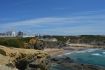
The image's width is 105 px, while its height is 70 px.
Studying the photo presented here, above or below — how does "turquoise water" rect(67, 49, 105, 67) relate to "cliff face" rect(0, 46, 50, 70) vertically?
below

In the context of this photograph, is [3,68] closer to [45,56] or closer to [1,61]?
[1,61]

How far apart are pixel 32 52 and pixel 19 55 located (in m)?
2.01

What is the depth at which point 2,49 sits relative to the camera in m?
31.3

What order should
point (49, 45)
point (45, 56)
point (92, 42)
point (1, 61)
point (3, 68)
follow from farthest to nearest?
point (92, 42), point (49, 45), point (45, 56), point (1, 61), point (3, 68)

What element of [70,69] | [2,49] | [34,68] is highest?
[2,49]

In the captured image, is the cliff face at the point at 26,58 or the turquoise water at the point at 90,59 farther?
the turquoise water at the point at 90,59

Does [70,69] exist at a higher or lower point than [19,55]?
lower

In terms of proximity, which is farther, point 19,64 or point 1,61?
point 19,64

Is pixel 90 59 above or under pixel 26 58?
under

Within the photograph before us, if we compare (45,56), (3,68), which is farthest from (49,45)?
(3,68)

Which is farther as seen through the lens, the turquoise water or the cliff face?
the turquoise water

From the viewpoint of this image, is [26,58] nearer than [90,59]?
Yes

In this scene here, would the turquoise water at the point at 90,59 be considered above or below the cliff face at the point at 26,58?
below

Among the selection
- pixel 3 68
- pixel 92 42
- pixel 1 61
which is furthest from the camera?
pixel 92 42
